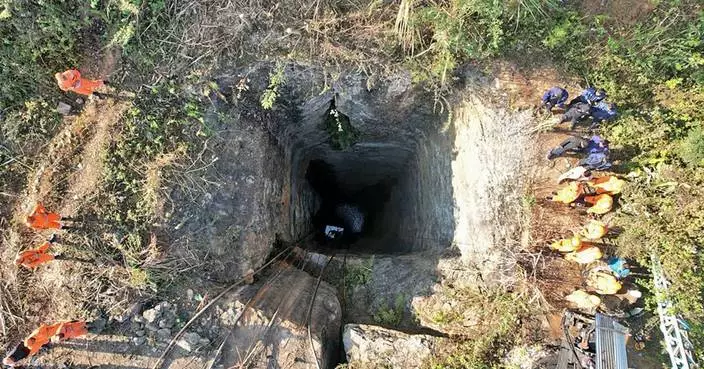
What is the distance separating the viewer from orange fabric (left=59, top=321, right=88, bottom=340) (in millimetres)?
5383

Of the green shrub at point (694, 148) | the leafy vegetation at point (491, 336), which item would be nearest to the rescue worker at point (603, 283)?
the leafy vegetation at point (491, 336)

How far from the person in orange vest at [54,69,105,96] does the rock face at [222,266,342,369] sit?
335cm

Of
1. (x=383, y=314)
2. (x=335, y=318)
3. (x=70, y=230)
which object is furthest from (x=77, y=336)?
(x=383, y=314)

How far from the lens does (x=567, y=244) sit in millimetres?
5539

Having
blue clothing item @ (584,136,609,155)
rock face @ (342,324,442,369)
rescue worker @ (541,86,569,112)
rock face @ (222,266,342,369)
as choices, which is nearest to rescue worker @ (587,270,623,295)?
blue clothing item @ (584,136,609,155)

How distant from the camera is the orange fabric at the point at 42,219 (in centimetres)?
541

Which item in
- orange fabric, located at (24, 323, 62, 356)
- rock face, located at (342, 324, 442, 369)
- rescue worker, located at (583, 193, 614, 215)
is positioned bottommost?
orange fabric, located at (24, 323, 62, 356)

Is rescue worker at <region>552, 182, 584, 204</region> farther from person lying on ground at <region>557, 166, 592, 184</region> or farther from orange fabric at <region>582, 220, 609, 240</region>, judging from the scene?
orange fabric at <region>582, 220, 609, 240</region>

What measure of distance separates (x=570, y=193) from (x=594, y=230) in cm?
54

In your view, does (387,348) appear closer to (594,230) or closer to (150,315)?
(594,230)

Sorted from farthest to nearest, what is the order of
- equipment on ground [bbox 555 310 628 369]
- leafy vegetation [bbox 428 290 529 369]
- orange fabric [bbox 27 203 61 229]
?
leafy vegetation [bbox 428 290 529 369]
orange fabric [bbox 27 203 61 229]
equipment on ground [bbox 555 310 628 369]

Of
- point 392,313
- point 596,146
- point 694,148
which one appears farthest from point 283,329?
point 694,148

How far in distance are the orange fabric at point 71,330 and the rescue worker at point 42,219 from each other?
1.22m

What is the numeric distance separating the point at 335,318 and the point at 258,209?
200 cm
